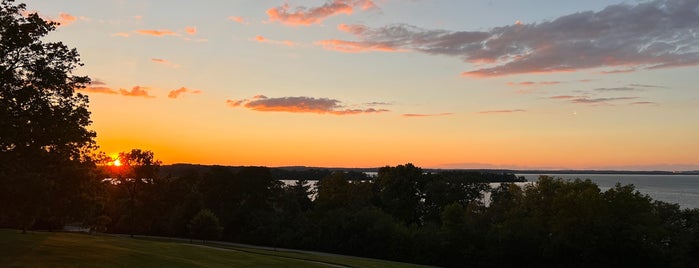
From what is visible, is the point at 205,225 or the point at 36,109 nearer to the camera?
the point at 36,109

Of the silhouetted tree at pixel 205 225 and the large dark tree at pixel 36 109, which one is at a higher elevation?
the large dark tree at pixel 36 109

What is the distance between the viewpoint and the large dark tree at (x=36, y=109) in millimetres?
22438

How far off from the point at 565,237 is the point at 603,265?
409cm

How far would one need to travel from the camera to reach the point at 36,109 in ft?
75.5

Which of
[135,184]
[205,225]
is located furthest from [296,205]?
[135,184]

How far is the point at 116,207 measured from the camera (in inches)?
3127

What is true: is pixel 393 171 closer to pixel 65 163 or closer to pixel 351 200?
pixel 351 200

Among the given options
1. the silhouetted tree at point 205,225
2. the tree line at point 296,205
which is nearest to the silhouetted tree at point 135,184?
the tree line at point 296,205

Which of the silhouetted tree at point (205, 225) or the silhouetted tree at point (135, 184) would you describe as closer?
the silhouetted tree at point (205, 225)

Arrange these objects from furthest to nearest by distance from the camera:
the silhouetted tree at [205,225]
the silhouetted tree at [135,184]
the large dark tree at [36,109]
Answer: the silhouetted tree at [135,184], the silhouetted tree at [205,225], the large dark tree at [36,109]

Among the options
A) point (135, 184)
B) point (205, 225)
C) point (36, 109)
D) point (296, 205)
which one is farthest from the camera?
point (296, 205)

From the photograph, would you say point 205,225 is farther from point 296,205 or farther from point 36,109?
point 36,109

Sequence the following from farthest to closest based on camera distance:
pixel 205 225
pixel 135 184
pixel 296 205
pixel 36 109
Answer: pixel 296 205
pixel 135 184
pixel 205 225
pixel 36 109

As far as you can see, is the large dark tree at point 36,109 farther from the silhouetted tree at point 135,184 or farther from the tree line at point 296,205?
the silhouetted tree at point 135,184
